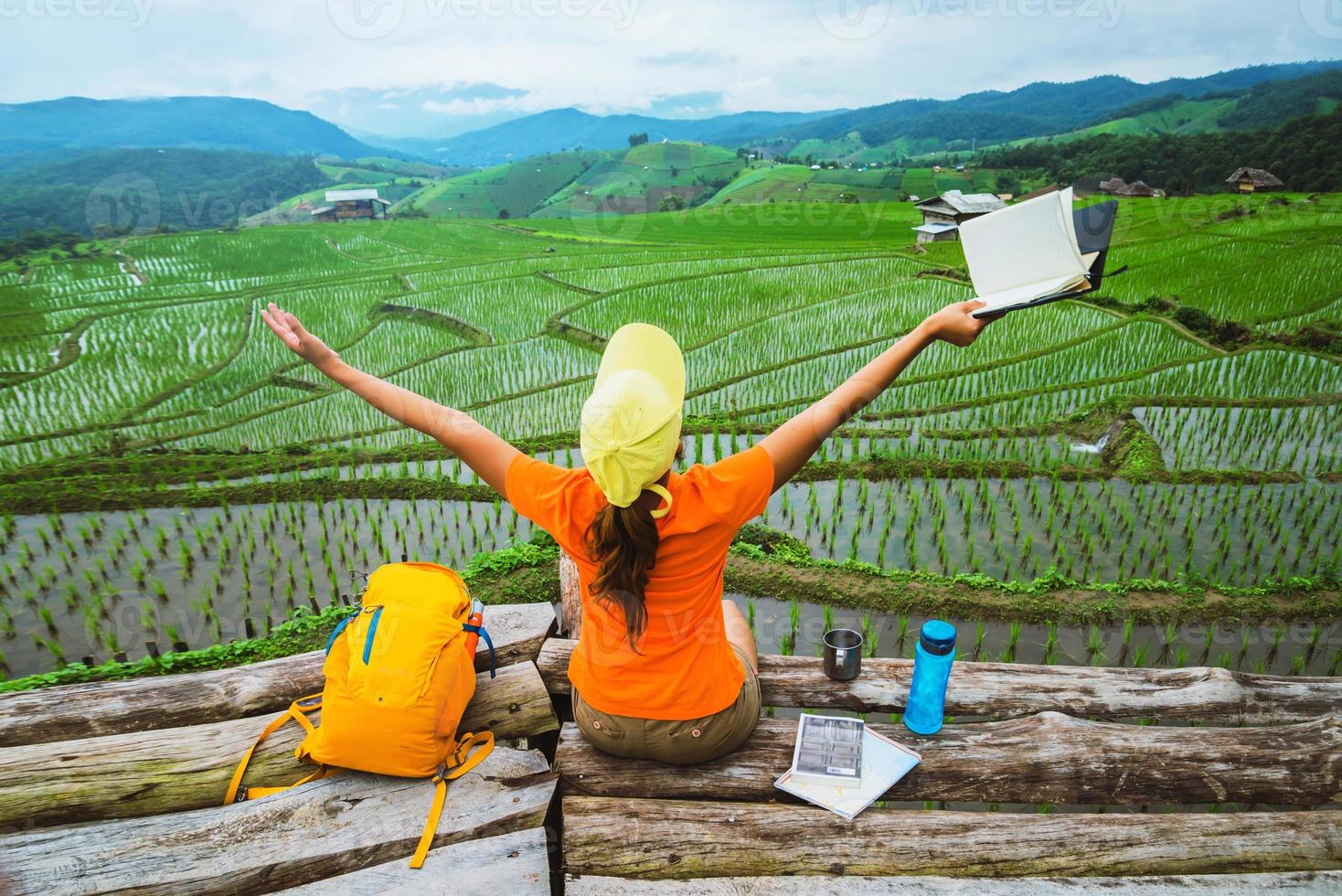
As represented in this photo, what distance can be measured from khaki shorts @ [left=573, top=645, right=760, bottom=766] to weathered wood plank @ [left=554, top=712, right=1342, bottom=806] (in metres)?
0.06

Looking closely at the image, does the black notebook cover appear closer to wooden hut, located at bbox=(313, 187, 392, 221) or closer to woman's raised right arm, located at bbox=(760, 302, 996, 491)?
woman's raised right arm, located at bbox=(760, 302, 996, 491)

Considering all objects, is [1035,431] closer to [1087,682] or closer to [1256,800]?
[1087,682]

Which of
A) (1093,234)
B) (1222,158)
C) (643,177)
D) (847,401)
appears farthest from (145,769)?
(643,177)

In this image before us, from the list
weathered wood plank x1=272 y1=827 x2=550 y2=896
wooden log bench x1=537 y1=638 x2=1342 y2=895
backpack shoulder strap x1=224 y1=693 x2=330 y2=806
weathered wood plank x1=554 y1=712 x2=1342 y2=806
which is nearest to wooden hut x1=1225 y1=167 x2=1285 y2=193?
wooden log bench x1=537 y1=638 x2=1342 y2=895

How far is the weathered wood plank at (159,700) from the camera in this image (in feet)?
8.99

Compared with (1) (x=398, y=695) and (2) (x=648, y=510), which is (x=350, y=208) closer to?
(1) (x=398, y=695)

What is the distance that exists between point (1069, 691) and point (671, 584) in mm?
1853

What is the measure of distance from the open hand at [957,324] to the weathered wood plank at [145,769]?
198 cm

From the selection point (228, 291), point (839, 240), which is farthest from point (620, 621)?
point (839, 240)

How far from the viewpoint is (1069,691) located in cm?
272

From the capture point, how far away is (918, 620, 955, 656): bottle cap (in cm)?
226

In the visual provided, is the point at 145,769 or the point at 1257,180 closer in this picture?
the point at 145,769

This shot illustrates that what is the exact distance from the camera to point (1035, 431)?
21.8 ft

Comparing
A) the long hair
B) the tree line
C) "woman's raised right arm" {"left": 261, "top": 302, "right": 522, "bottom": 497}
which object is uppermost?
the tree line
